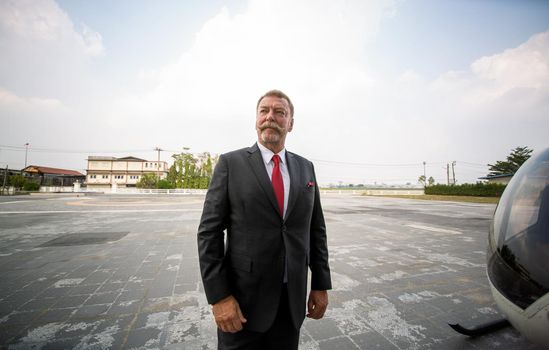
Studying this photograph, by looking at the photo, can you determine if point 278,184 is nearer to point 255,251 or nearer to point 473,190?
point 255,251

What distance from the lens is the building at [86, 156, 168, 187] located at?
64875 mm

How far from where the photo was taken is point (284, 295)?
1.53m

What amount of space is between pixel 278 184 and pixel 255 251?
49 centimetres

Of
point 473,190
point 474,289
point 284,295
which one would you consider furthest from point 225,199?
point 473,190

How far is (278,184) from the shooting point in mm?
1635

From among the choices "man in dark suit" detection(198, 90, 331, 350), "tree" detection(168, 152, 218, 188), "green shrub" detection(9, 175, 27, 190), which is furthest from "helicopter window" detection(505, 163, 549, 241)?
"green shrub" detection(9, 175, 27, 190)

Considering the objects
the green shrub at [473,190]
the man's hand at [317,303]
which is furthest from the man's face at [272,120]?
the green shrub at [473,190]

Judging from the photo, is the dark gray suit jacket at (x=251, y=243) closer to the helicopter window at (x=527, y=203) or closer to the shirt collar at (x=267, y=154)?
the shirt collar at (x=267, y=154)

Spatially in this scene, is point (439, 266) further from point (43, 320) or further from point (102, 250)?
point (102, 250)

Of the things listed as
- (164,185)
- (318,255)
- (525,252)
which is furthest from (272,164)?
(164,185)

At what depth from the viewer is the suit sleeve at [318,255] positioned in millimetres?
1756

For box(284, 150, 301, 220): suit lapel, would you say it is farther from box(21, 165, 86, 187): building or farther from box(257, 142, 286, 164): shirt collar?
box(21, 165, 86, 187): building

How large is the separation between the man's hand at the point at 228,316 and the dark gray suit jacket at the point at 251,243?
0.06m

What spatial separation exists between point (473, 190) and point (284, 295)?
4062 centimetres
